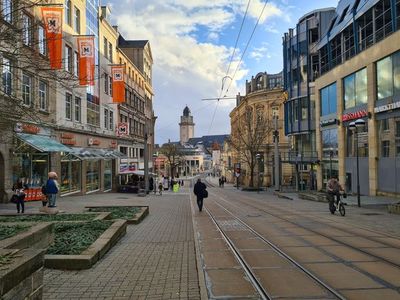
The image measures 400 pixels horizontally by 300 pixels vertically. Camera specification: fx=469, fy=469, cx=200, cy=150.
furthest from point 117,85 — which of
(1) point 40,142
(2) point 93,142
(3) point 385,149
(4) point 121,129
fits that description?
(3) point 385,149

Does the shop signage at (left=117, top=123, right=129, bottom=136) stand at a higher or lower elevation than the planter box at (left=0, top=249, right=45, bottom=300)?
higher

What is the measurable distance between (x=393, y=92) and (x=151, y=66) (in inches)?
2301

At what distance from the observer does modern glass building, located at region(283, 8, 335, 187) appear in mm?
53219

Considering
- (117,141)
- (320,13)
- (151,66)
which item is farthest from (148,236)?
(151,66)

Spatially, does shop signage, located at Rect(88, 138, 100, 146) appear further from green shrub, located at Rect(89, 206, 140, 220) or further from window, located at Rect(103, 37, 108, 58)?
green shrub, located at Rect(89, 206, 140, 220)

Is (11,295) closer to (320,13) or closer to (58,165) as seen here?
(58,165)

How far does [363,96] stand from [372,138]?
382cm

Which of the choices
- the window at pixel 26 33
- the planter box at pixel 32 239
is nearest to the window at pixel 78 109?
the planter box at pixel 32 239

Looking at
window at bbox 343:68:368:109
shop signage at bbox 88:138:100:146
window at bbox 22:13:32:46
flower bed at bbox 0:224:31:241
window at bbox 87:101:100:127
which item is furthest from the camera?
window at bbox 87:101:100:127

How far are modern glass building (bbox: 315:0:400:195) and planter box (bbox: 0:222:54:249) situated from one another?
1904cm

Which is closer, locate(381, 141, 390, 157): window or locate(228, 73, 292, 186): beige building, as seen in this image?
locate(381, 141, 390, 157): window

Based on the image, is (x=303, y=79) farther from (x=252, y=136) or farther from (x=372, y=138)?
(x=372, y=138)

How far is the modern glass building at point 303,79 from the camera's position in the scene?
5322 centimetres

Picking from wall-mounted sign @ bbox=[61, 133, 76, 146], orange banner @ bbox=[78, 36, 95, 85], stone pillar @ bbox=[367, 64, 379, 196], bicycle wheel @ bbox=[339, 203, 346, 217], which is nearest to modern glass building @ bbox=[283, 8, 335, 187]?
stone pillar @ bbox=[367, 64, 379, 196]
